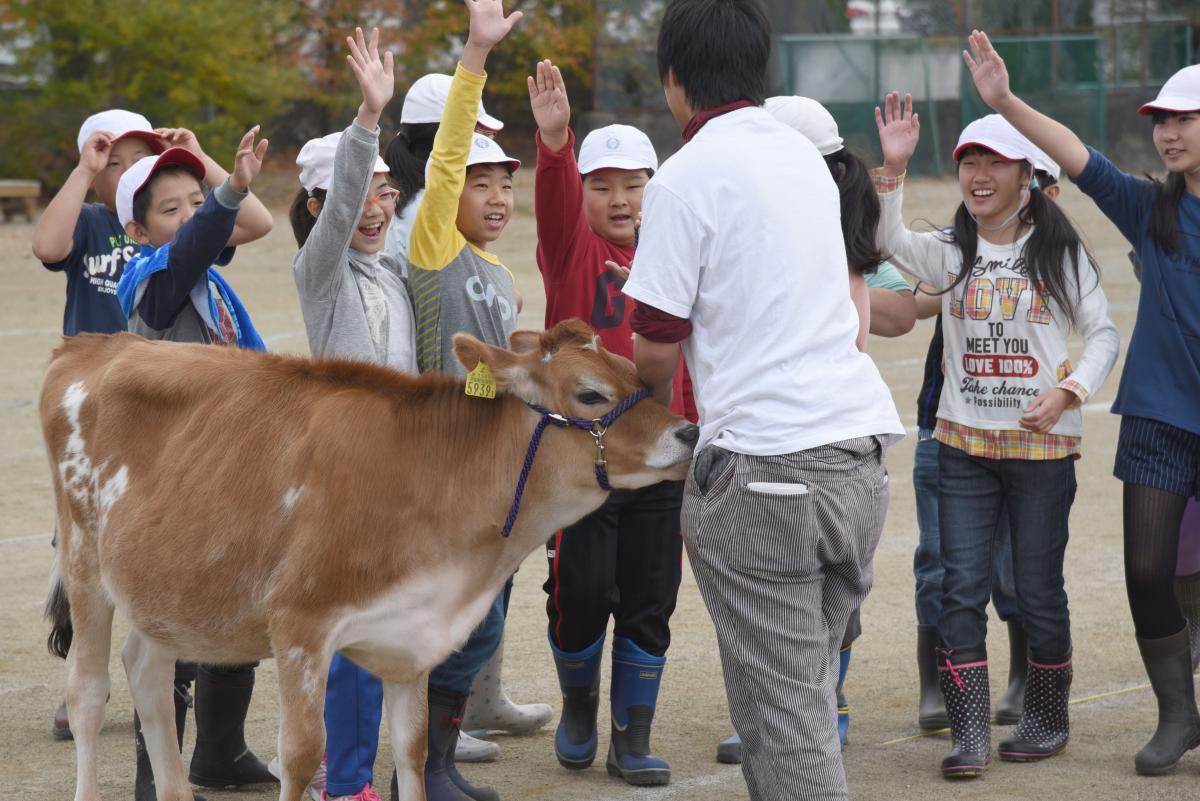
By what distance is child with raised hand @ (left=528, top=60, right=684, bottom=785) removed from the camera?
542 cm

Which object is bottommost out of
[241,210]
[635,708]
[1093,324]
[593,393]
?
[635,708]

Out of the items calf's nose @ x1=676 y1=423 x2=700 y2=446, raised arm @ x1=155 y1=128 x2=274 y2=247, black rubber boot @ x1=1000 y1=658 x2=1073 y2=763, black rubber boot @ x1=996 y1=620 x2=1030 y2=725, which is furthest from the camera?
black rubber boot @ x1=996 y1=620 x2=1030 y2=725

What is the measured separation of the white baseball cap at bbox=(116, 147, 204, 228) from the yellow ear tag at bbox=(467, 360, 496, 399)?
1.64m

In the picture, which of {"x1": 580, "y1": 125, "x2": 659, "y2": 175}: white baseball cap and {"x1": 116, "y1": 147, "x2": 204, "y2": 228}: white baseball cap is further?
{"x1": 580, "y1": 125, "x2": 659, "y2": 175}: white baseball cap

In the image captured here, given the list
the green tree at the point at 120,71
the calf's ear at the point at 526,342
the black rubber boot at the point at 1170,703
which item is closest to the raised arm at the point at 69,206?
the calf's ear at the point at 526,342

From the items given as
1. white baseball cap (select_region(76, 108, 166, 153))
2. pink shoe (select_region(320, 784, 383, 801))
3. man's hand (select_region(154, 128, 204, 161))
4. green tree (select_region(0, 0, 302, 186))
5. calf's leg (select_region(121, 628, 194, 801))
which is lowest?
pink shoe (select_region(320, 784, 383, 801))

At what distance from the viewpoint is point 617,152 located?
18.5 ft

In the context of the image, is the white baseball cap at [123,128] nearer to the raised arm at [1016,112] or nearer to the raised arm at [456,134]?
the raised arm at [456,134]

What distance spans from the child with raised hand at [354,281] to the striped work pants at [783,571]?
1.40 metres

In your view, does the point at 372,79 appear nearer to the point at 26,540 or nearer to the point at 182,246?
the point at 182,246

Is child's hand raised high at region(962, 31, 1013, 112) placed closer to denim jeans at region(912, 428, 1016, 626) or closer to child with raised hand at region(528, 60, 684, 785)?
child with raised hand at region(528, 60, 684, 785)

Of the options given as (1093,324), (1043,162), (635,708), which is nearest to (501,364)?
(635,708)

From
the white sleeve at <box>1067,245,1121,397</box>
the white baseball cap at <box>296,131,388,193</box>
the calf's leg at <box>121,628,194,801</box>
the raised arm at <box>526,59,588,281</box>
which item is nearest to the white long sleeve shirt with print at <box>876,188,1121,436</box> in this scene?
the white sleeve at <box>1067,245,1121,397</box>

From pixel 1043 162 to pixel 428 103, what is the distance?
2.23 m
